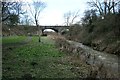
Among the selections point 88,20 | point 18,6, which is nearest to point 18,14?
point 18,6

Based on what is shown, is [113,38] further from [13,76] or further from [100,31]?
[13,76]

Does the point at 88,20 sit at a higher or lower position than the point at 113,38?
higher

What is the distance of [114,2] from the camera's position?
51469 millimetres

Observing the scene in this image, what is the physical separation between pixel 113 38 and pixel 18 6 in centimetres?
1479

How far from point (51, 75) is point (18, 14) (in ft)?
92.6

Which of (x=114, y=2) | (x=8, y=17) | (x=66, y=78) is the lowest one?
(x=66, y=78)

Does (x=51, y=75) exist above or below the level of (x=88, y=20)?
below

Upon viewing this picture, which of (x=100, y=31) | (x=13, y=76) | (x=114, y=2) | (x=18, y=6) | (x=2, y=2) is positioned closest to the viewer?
(x=13, y=76)

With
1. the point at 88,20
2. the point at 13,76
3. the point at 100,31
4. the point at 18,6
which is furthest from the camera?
the point at 88,20

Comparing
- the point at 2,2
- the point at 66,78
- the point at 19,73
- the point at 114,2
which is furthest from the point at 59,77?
the point at 114,2

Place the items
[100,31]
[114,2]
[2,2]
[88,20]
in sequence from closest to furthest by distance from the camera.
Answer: [2,2], [100,31], [114,2], [88,20]

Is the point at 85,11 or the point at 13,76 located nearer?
the point at 13,76

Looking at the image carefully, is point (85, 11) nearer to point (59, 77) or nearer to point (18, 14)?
point (18, 14)

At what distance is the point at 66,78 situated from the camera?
11.0 m
